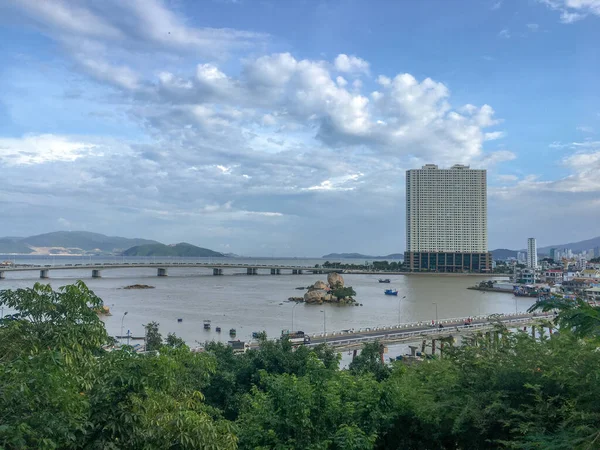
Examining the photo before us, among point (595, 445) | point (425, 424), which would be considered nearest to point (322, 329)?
point (425, 424)

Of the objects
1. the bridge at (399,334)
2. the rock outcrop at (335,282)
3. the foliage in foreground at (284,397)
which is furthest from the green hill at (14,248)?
the foliage in foreground at (284,397)

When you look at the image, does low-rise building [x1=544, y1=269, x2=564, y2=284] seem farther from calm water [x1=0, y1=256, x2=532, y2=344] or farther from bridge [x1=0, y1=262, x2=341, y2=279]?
bridge [x1=0, y1=262, x2=341, y2=279]

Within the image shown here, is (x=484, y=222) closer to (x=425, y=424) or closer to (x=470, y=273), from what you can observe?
(x=470, y=273)

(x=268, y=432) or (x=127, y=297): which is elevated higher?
(x=268, y=432)

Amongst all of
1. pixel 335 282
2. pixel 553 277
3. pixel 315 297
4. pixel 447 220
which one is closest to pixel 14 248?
pixel 447 220

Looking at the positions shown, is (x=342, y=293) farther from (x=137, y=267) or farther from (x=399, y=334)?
(x=137, y=267)

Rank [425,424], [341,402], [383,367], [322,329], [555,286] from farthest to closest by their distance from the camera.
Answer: [555,286] < [322,329] < [383,367] < [425,424] < [341,402]

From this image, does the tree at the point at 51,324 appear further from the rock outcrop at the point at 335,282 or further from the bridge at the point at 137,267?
the bridge at the point at 137,267
